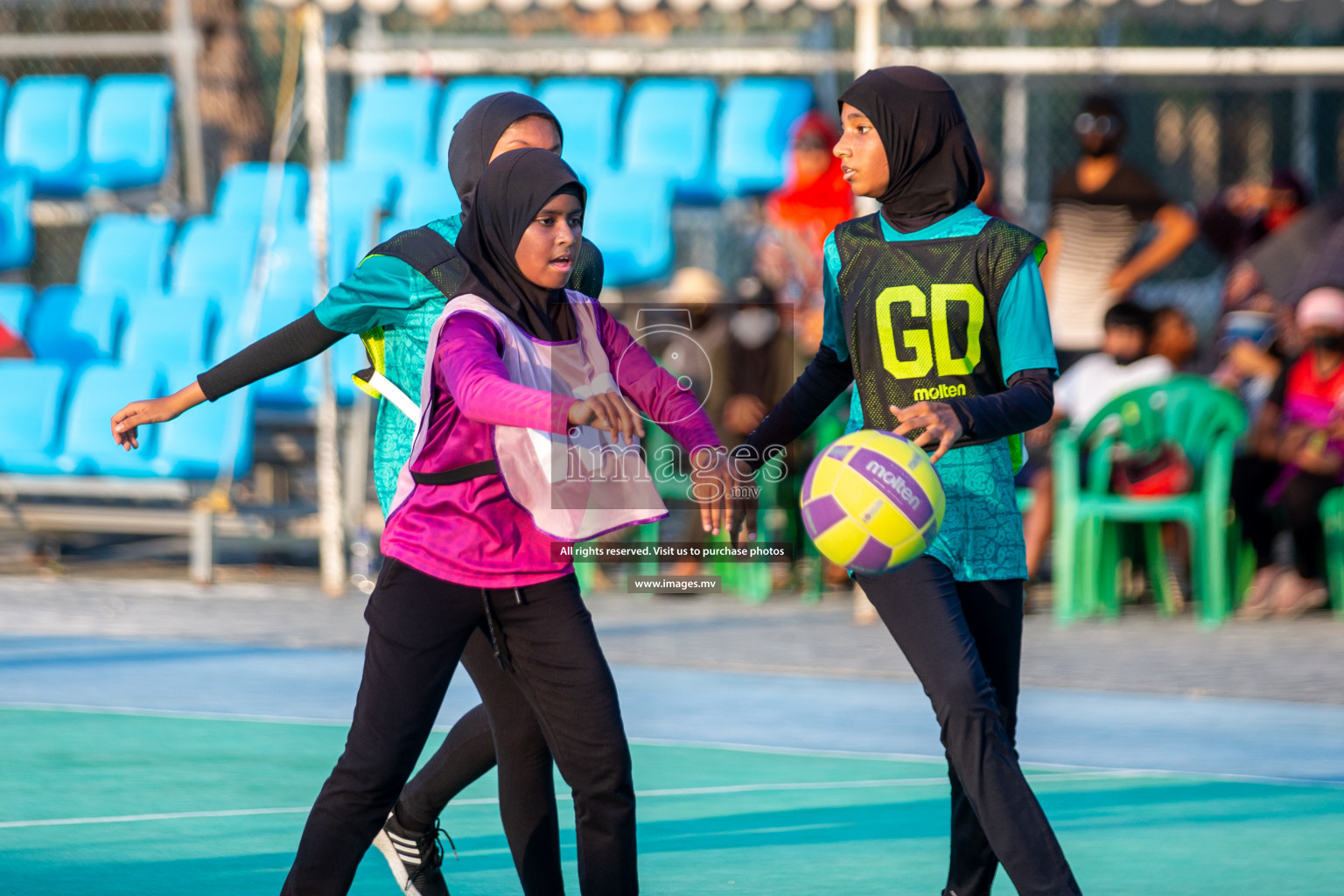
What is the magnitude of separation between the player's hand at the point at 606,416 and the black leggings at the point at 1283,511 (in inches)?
284

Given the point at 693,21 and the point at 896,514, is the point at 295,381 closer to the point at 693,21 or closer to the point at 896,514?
the point at 693,21

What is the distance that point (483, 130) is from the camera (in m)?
4.41

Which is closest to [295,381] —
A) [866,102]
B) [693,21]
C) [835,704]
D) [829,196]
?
[829,196]

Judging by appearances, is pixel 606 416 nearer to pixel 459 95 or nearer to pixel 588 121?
pixel 588 121

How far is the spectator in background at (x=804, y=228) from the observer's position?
36.3 feet

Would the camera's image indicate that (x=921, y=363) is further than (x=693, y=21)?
No

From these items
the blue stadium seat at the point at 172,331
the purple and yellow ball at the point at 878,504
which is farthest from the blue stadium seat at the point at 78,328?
the purple and yellow ball at the point at 878,504

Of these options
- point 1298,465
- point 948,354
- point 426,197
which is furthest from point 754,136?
point 948,354

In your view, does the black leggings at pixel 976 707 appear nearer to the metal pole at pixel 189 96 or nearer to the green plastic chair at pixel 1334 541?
the green plastic chair at pixel 1334 541

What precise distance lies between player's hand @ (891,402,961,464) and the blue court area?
1.65 meters

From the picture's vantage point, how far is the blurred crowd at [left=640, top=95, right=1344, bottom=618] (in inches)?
393

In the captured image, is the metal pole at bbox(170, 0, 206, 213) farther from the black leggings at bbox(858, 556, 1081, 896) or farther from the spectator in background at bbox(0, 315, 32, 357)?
the black leggings at bbox(858, 556, 1081, 896)

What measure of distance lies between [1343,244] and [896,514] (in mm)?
7619

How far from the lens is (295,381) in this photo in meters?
11.9
